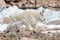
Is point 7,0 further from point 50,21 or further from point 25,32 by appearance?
point 25,32

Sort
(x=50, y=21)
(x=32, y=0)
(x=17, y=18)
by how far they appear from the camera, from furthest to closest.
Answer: (x=32, y=0)
(x=50, y=21)
(x=17, y=18)

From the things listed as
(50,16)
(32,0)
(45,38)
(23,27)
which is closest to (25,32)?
(23,27)

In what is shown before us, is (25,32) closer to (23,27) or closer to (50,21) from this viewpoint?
(23,27)

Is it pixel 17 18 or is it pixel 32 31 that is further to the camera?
pixel 17 18

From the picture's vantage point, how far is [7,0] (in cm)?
753

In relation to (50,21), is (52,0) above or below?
below

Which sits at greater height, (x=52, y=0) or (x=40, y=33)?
(x=40, y=33)

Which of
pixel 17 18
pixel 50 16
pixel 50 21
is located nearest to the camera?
pixel 17 18

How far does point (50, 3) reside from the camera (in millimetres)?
7602

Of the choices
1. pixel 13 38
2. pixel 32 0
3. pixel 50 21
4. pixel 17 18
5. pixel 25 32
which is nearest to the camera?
pixel 13 38

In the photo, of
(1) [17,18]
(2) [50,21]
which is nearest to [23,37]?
(1) [17,18]

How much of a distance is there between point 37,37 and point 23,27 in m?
0.26

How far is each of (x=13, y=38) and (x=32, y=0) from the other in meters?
5.32

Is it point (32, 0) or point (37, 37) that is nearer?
point (37, 37)
